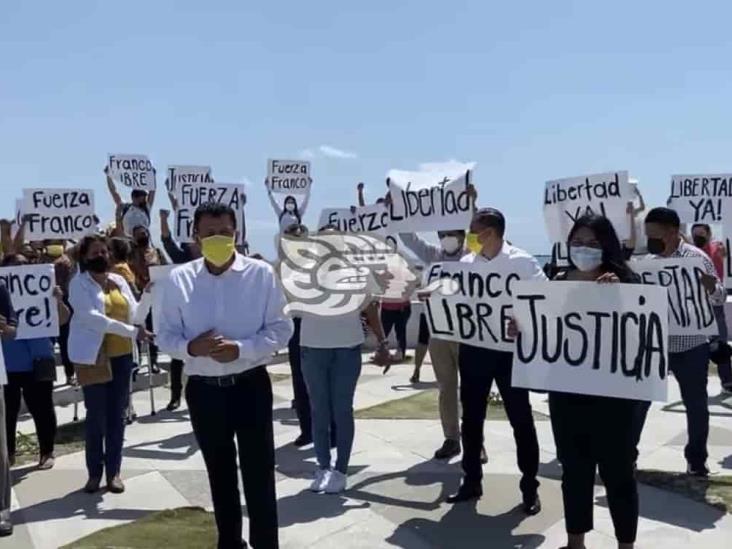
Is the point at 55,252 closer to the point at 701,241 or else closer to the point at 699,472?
the point at 699,472

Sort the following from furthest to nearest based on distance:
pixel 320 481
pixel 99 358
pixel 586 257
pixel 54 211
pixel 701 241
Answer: pixel 701 241 → pixel 54 211 → pixel 99 358 → pixel 320 481 → pixel 586 257

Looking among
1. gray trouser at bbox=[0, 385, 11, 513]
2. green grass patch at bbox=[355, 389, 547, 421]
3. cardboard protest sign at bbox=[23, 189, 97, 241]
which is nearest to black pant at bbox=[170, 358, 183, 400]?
green grass patch at bbox=[355, 389, 547, 421]

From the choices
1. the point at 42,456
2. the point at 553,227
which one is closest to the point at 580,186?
the point at 553,227

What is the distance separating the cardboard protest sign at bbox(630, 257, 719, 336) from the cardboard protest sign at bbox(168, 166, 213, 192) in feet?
27.1

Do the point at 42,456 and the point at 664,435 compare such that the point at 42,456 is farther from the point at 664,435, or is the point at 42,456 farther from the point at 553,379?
the point at 664,435

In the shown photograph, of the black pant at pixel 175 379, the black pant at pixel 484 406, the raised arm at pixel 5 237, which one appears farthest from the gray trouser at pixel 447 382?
the raised arm at pixel 5 237

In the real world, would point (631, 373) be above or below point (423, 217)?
below

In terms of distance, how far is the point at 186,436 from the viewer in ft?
25.5

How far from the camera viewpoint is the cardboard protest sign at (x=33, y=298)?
6602 mm

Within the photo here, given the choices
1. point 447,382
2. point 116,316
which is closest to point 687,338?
point 447,382

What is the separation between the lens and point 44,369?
21.9 ft

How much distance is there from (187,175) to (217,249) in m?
8.70

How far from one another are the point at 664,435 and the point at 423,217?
3.04 m
